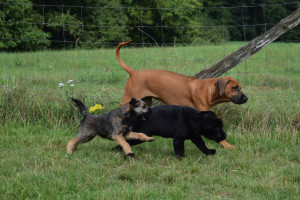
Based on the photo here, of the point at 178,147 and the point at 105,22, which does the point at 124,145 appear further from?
the point at 105,22

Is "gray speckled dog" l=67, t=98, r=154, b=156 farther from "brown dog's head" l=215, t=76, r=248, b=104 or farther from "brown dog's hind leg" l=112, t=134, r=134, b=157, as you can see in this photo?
"brown dog's head" l=215, t=76, r=248, b=104

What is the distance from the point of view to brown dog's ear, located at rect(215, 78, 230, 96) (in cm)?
576

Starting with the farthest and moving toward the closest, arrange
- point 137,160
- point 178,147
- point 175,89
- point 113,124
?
point 175,89 → point 113,124 → point 178,147 → point 137,160

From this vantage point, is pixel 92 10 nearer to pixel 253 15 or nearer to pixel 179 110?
pixel 253 15

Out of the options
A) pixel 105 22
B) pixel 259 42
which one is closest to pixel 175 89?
pixel 259 42

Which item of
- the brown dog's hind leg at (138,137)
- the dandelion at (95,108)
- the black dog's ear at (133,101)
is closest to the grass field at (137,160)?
the brown dog's hind leg at (138,137)

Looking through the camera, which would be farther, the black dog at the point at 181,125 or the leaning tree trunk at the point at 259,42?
the leaning tree trunk at the point at 259,42

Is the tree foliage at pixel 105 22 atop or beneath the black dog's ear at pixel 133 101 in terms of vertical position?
atop

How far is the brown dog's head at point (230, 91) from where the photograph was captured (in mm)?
5789

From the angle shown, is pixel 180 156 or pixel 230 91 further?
pixel 230 91

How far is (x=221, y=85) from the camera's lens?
19.0 ft

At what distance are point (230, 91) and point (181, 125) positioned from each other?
120cm

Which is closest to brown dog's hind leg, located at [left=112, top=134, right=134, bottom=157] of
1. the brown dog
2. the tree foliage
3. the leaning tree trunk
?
the brown dog

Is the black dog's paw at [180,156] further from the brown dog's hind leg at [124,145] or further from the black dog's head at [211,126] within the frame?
the brown dog's hind leg at [124,145]
